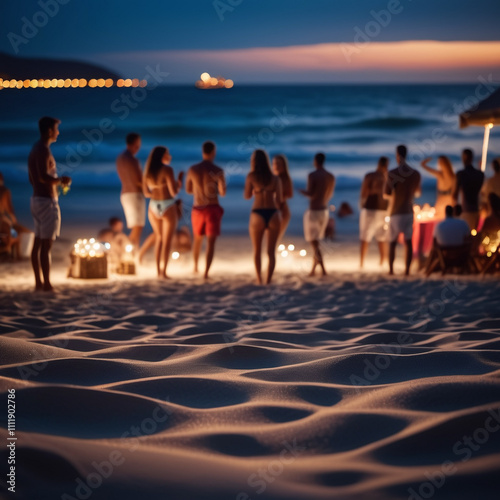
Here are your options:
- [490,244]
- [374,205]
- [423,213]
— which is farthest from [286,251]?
[490,244]

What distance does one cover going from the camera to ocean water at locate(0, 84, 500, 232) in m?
21.0

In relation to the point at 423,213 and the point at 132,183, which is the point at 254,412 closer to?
the point at 132,183

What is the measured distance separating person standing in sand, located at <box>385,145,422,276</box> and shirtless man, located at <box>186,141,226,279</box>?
2.09 meters

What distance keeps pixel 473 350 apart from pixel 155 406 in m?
→ 1.69

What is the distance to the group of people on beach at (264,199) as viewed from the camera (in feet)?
24.5

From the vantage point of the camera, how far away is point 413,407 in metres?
2.44

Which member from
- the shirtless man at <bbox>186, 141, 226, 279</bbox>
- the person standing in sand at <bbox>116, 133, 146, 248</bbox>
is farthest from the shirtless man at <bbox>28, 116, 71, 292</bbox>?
the shirtless man at <bbox>186, 141, 226, 279</bbox>

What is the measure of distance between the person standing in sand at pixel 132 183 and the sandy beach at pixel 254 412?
3715mm

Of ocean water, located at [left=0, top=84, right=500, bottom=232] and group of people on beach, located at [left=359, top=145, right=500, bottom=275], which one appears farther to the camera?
→ ocean water, located at [left=0, top=84, right=500, bottom=232]

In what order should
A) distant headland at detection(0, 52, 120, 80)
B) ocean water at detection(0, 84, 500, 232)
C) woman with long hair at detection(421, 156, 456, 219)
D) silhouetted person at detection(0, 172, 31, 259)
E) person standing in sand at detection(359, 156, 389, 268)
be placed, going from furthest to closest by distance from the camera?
distant headland at detection(0, 52, 120, 80) < ocean water at detection(0, 84, 500, 232) < woman with long hair at detection(421, 156, 456, 219) < silhouetted person at detection(0, 172, 31, 259) < person standing in sand at detection(359, 156, 389, 268)

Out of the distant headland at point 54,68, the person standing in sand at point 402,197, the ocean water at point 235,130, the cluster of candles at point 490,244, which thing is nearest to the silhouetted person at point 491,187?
the cluster of candles at point 490,244

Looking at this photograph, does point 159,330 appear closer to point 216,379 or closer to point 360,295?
point 216,379

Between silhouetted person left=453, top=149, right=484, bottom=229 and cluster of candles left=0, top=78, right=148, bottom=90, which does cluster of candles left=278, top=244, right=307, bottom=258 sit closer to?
silhouetted person left=453, top=149, right=484, bottom=229

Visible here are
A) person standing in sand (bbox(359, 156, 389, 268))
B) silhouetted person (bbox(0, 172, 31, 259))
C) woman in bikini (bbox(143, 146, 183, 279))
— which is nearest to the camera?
woman in bikini (bbox(143, 146, 183, 279))
